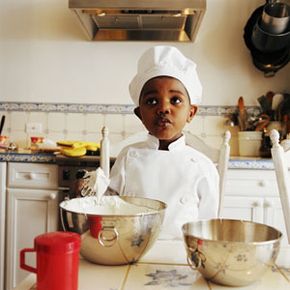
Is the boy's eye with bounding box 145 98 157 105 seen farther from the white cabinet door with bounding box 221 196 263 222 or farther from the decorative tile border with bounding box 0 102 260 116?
the decorative tile border with bounding box 0 102 260 116

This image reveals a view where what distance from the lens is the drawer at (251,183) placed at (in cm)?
187

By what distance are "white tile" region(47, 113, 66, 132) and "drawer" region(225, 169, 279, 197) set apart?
1053 mm

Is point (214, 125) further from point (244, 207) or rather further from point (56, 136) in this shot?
point (56, 136)

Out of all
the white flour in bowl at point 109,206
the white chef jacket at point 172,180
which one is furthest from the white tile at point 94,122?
the white flour in bowl at point 109,206

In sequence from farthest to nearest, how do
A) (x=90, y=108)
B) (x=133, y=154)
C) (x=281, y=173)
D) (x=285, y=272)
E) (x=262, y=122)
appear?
(x=90, y=108) → (x=262, y=122) → (x=133, y=154) → (x=281, y=173) → (x=285, y=272)

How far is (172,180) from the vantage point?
1166 mm

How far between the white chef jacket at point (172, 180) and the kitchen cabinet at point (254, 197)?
68 centimetres

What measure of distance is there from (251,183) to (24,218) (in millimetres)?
1059

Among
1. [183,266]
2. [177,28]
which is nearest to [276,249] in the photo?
[183,266]

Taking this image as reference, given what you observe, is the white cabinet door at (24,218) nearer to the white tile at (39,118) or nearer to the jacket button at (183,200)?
the white tile at (39,118)

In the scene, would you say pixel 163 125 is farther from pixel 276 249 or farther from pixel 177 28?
pixel 177 28

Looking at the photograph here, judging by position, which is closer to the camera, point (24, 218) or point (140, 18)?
point (24, 218)

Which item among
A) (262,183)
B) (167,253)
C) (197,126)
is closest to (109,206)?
(167,253)

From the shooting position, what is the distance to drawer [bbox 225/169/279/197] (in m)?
1.87
